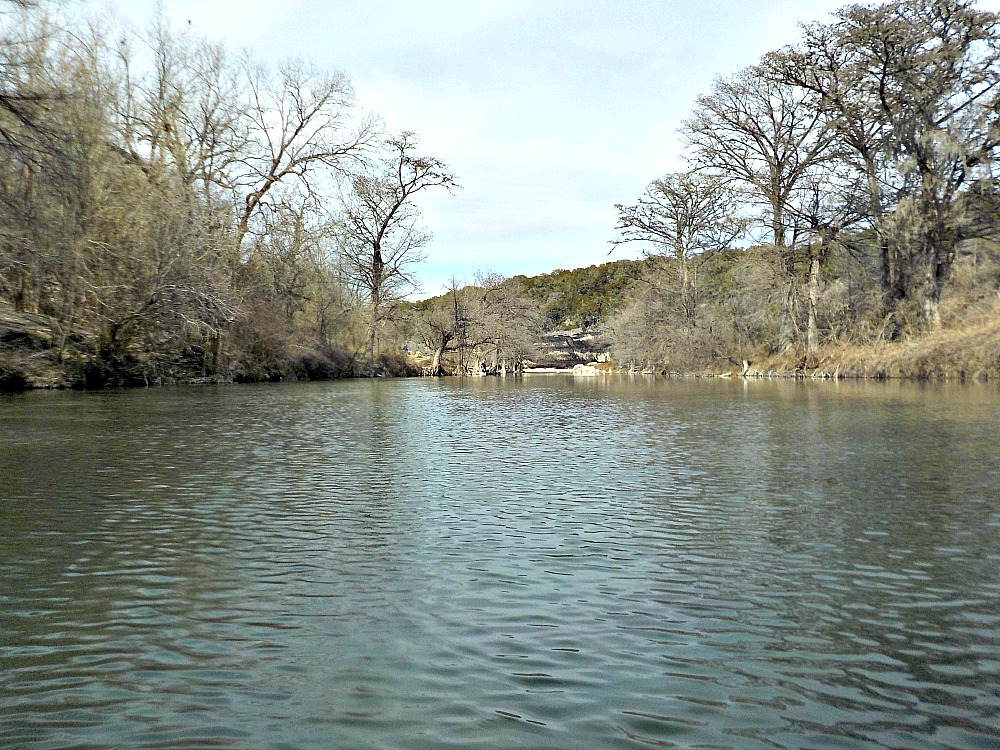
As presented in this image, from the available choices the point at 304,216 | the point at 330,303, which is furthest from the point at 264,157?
the point at 330,303

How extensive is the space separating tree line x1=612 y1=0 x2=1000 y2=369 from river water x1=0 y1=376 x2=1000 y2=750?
24.7 metres

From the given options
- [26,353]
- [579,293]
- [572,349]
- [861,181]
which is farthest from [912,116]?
[579,293]

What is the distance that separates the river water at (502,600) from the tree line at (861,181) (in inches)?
973

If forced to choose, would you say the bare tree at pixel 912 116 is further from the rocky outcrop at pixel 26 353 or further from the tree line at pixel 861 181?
the rocky outcrop at pixel 26 353

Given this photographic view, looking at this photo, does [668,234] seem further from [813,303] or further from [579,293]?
[579,293]

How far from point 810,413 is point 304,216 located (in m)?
30.5

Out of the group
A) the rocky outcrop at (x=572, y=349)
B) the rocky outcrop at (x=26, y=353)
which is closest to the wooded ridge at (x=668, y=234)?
the rocky outcrop at (x=26, y=353)

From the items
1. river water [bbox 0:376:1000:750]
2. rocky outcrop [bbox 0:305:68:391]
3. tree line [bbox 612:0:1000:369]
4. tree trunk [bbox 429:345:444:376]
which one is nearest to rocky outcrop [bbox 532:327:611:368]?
tree trunk [bbox 429:345:444:376]

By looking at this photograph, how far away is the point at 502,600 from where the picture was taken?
4.69 meters

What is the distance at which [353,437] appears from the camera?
13398 mm

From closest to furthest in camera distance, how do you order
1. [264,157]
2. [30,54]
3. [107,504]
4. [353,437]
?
[107,504]
[353,437]
[30,54]
[264,157]

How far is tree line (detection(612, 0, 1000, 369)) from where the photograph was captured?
99.8ft

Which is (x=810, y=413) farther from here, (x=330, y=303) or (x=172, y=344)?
(x=330, y=303)

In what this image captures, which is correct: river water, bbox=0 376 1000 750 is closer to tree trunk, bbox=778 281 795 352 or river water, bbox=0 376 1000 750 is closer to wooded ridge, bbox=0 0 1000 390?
wooded ridge, bbox=0 0 1000 390
